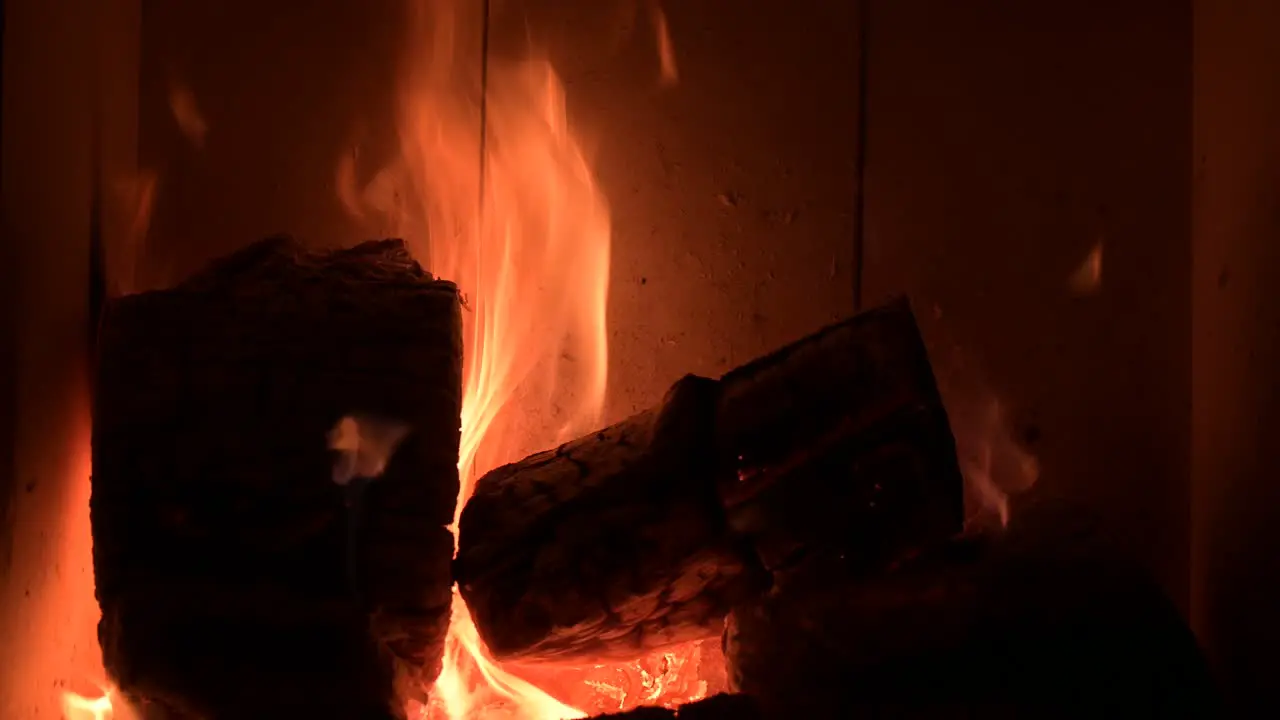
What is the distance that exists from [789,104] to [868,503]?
70cm

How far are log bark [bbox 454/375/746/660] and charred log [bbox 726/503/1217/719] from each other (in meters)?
0.09

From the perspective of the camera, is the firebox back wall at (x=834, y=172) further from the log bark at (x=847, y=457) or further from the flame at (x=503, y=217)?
the log bark at (x=847, y=457)

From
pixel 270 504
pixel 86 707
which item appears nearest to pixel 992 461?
pixel 270 504

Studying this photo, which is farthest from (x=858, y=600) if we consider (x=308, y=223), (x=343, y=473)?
(x=308, y=223)

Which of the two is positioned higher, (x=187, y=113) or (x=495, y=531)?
(x=187, y=113)

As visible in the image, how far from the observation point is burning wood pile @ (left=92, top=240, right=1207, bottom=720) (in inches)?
43.8

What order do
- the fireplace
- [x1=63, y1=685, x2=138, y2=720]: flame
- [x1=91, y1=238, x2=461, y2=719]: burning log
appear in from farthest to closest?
1. the fireplace
2. [x1=63, y1=685, x2=138, y2=720]: flame
3. [x1=91, y1=238, x2=461, y2=719]: burning log

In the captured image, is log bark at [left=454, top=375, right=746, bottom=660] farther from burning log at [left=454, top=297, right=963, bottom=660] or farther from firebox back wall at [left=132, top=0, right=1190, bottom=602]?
firebox back wall at [left=132, top=0, right=1190, bottom=602]

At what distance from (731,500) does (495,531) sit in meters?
0.25

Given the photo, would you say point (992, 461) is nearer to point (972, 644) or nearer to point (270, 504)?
point (972, 644)

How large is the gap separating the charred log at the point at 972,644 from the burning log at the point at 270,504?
38 cm

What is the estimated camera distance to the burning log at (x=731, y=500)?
115 cm

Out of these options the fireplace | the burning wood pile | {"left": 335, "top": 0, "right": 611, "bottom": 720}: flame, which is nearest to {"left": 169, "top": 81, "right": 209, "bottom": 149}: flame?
the fireplace

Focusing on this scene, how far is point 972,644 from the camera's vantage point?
4.04ft
